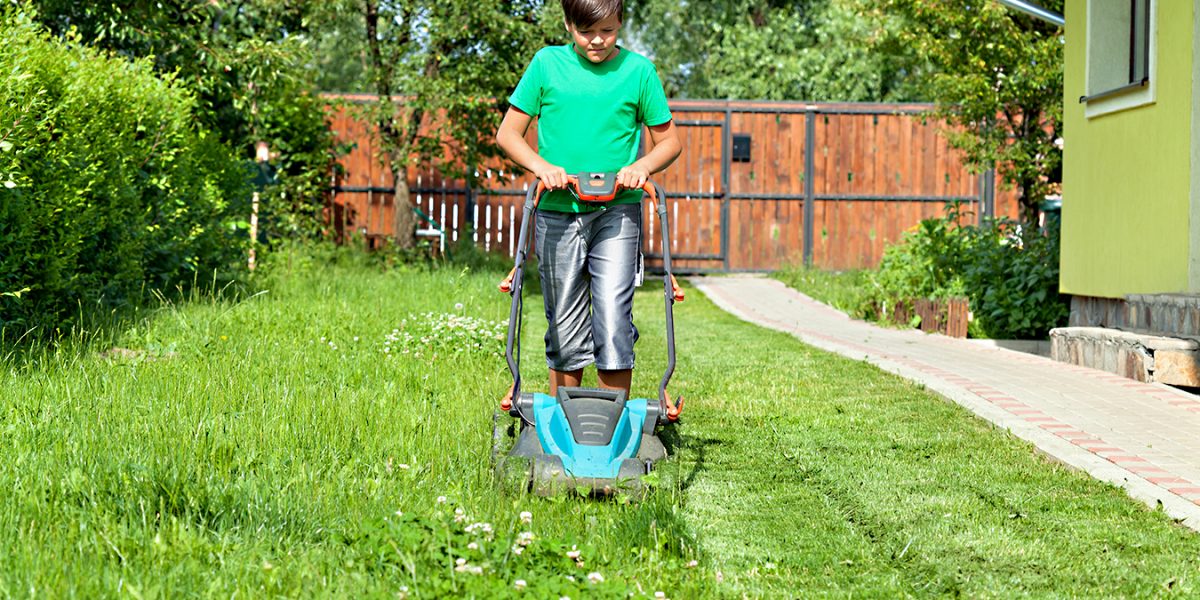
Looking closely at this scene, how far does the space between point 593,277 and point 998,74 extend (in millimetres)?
11460

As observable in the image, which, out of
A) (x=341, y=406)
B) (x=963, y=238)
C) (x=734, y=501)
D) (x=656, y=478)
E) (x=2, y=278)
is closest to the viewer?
(x=656, y=478)

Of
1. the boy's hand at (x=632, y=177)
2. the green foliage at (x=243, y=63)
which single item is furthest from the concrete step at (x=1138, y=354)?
the green foliage at (x=243, y=63)

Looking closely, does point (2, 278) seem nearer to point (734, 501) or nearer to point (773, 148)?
point (734, 501)

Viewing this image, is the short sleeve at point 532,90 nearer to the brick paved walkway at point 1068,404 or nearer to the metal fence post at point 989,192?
the brick paved walkway at point 1068,404

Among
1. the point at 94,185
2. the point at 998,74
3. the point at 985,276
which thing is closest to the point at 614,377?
the point at 94,185

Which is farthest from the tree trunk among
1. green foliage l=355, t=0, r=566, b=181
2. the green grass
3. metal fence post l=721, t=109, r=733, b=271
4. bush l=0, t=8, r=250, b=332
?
Result: bush l=0, t=8, r=250, b=332

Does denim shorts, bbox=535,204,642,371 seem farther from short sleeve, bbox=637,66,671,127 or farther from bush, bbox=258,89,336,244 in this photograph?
bush, bbox=258,89,336,244

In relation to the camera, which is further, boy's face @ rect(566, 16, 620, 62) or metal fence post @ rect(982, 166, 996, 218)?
metal fence post @ rect(982, 166, 996, 218)

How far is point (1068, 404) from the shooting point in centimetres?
744

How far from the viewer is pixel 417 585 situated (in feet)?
11.4

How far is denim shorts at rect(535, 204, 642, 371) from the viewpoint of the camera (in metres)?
5.34

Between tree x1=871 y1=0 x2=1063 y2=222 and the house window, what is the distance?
4263 mm

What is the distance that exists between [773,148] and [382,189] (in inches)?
227

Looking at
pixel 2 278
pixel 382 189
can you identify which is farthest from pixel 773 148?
pixel 2 278
